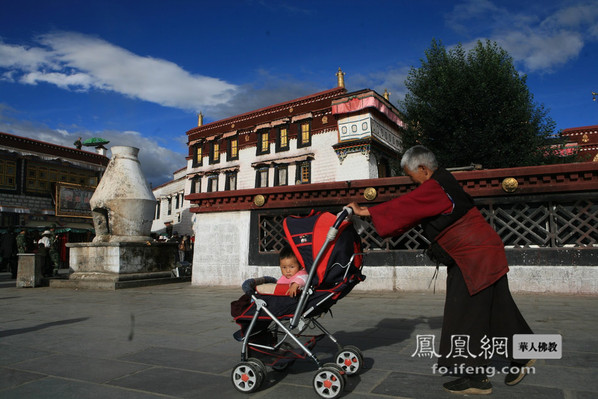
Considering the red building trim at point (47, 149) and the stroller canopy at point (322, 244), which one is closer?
the stroller canopy at point (322, 244)

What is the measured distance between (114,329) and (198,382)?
267cm

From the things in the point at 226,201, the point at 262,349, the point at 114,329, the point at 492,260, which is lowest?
the point at 114,329

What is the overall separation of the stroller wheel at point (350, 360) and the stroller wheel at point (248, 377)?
2.20 feet

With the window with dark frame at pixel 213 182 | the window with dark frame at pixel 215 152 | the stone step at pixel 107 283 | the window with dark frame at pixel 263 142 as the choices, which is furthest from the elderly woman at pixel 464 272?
the window with dark frame at pixel 215 152

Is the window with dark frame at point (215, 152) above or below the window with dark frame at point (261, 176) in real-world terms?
above

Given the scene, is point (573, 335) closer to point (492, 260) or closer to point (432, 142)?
point (492, 260)

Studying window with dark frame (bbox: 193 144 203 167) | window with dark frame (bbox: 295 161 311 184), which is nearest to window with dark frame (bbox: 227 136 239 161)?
window with dark frame (bbox: 193 144 203 167)

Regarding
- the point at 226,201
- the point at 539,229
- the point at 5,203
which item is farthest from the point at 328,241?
the point at 5,203

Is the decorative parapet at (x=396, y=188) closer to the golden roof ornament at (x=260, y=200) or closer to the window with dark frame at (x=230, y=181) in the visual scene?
the golden roof ornament at (x=260, y=200)

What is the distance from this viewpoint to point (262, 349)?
321cm

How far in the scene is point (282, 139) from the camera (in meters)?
32.7

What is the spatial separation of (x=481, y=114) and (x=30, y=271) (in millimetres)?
20570

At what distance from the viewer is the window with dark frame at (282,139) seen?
106 ft

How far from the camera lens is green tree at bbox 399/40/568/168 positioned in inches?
805
